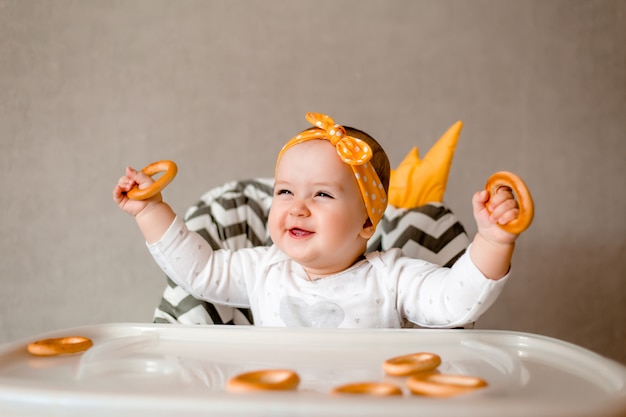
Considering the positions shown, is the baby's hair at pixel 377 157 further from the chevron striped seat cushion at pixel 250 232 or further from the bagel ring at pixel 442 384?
the bagel ring at pixel 442 384

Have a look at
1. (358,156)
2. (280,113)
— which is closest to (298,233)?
(358,156)

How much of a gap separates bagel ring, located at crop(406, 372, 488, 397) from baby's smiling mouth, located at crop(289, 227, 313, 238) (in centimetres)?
39

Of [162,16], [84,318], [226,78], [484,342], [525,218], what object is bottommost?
[484,342]

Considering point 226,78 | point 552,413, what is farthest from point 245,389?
point 226,78

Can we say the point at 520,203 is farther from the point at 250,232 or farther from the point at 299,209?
the point at 250,232

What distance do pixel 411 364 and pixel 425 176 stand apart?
2.38ft

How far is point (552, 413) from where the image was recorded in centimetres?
55

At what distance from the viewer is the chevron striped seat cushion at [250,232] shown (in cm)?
121

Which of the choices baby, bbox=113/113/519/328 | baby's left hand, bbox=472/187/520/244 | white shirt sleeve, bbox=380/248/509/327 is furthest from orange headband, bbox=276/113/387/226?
baby's left hand, bbox=472/187/520/244

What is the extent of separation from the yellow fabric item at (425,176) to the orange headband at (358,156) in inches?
11.3

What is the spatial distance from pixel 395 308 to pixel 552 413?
0.50 metres

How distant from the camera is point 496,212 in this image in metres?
0.85

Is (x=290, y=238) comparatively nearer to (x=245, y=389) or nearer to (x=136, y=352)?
(x=136, y=352)

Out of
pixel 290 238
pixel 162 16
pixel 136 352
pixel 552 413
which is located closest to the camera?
pixel 552 413
